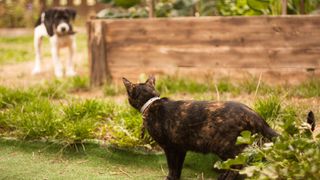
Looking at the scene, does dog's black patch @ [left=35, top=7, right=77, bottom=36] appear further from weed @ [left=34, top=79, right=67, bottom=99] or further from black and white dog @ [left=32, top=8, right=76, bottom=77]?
weed @ [left=34, top=79, right=67, bottom=99]

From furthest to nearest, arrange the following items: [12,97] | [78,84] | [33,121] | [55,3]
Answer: [55,3]
[78,84]
[12,97]
[33,121]

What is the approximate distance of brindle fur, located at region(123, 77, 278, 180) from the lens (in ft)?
9.06

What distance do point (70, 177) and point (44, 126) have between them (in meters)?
0.74

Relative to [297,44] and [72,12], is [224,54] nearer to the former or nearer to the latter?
[297,44]

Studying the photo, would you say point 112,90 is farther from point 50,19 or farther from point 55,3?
point 55,3

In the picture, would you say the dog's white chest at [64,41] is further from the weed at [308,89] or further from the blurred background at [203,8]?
the weed at [308,89]

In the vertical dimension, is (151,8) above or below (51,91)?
above

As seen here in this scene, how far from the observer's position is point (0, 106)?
181 inches

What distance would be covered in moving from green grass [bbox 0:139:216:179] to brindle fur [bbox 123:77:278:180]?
0.32m

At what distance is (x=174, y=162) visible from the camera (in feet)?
10.1

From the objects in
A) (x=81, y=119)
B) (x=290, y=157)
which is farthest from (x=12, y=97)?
(x=290, y=157)

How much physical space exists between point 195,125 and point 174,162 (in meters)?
0.34

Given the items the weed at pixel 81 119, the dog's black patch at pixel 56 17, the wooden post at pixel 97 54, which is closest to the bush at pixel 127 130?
the weed at pixel 81 119

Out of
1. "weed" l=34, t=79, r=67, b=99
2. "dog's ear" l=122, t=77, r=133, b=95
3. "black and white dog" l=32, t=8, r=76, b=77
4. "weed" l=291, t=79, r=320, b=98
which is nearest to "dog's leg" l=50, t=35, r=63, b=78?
"black and white dog" l=32, t=8, r=76, b=77
